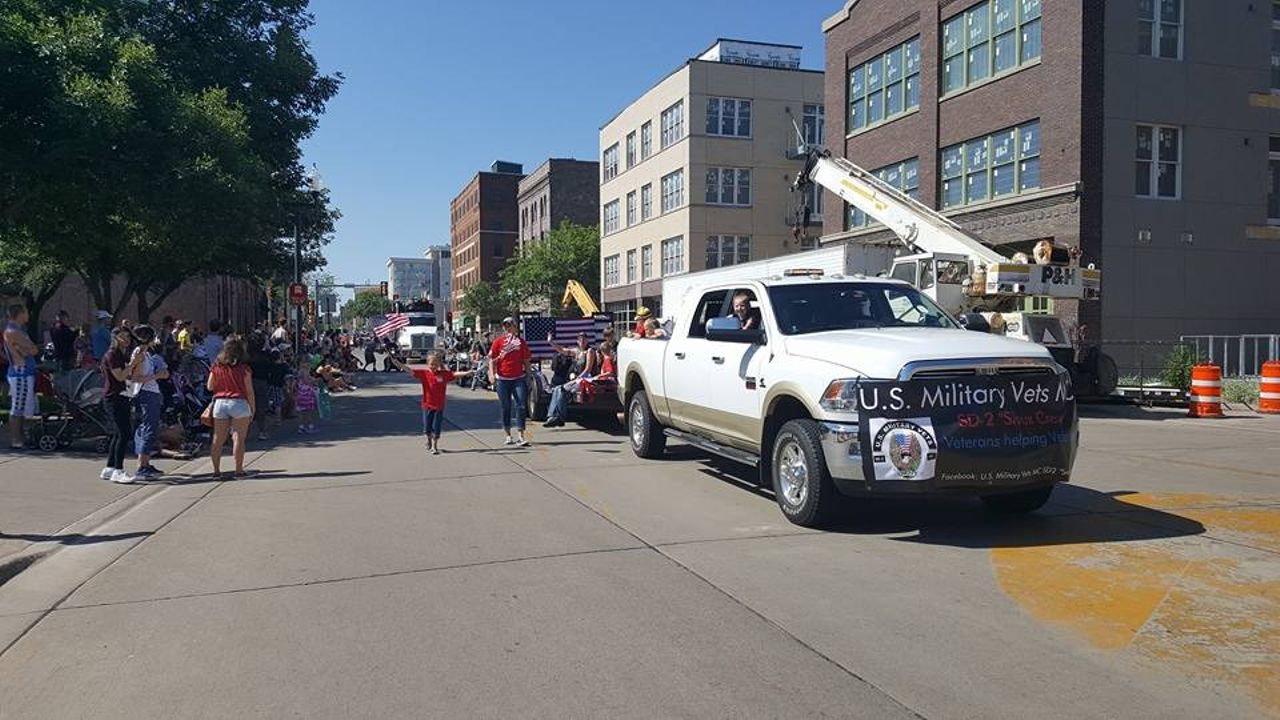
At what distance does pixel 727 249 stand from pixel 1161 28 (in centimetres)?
2419

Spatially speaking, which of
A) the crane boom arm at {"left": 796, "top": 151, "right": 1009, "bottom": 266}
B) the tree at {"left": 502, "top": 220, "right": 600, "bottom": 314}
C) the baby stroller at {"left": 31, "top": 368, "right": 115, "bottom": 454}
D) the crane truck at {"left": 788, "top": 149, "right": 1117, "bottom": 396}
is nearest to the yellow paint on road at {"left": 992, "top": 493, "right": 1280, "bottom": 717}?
the crane truck at {"left": 788, "top": 149, "right": 1117, "bottom": 396}

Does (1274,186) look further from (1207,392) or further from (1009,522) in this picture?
(1009,522)

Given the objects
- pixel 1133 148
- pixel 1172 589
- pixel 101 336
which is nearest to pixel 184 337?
pixel 101 336

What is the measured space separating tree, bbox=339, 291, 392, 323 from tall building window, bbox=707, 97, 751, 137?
75838 millimetres

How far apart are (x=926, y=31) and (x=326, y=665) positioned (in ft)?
96.0

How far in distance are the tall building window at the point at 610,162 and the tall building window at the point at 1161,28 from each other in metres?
35.3

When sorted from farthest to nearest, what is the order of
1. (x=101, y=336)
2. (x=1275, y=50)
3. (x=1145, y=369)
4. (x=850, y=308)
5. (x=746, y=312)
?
(x=1275, y=50) → (x=1145, y=369) → (x=101, y=336) → (x=746, y=312) → (x=850, y=308)

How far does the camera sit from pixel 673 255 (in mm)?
48844

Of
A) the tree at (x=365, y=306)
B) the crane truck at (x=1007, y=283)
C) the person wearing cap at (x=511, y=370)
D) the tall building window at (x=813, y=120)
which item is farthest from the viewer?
the tree at (x=365, y=306)

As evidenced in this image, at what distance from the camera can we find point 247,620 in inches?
225

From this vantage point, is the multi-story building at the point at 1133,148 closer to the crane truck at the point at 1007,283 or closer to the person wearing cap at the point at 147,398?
the crane truck at the point at 1007,283

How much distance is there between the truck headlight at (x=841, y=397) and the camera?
7.25 metres

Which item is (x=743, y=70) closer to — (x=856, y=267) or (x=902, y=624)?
(x=856, y=267)

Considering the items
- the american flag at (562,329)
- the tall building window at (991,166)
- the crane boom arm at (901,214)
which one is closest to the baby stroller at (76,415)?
the american flag at (562,329)
